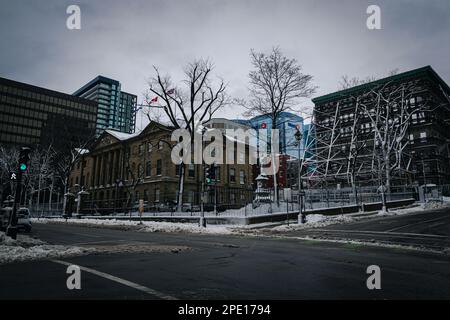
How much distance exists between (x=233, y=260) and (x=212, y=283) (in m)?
2.56

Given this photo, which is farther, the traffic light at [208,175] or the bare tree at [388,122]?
the bare tree at [388,122]

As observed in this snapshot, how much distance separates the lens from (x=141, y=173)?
1909 inches

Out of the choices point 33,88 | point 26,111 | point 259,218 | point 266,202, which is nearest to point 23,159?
point 259,218

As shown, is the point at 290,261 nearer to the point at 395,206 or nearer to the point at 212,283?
the point at 212,283

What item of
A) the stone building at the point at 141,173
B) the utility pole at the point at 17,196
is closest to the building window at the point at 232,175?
the stone building at the point at 141,173

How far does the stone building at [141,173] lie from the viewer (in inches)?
1736

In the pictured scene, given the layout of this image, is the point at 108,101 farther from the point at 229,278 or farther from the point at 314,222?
the point at 229,278

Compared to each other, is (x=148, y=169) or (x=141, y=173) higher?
(x=148, y=169)

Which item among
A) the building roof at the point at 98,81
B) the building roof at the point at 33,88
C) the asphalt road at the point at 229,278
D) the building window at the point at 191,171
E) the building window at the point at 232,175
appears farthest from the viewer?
the building roof at the point at 98,81

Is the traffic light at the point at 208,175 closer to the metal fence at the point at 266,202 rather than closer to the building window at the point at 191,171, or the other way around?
the metal fence at the point at 266,202

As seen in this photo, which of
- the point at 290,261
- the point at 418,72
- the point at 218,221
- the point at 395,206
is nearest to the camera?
the point at 290,261

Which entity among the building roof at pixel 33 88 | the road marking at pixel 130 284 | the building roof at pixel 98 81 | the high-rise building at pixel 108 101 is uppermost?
the building roof at pixel 98 81
